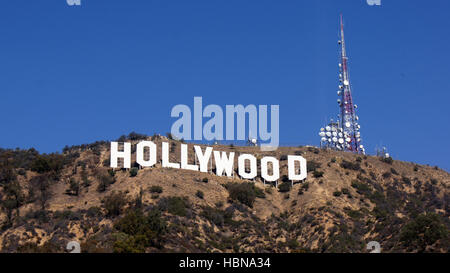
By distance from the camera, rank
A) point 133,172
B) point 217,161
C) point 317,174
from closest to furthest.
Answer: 1. point 133,172
2. point 217,161
3. point 317,174

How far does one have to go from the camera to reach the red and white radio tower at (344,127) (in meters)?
122

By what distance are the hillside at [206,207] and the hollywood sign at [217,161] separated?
1.07 m

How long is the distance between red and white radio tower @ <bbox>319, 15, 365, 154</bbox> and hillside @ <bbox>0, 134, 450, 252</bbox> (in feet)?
24.5

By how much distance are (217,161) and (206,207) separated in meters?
11.0

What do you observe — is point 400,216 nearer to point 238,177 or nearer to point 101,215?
point 238,177

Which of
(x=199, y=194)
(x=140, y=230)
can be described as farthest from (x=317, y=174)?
(x=140, y=230)

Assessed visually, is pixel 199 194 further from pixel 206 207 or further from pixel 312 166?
pixel 312 166

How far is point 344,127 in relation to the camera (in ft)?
405

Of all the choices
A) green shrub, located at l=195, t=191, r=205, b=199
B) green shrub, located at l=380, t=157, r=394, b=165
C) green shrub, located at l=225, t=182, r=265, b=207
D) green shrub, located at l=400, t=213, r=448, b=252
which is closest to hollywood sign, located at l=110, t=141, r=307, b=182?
green shrub, located at l=225, t=182, r=265, b=207

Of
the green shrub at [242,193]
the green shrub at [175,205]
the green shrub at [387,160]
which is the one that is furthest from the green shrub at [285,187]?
the green shrub at [387,160]
